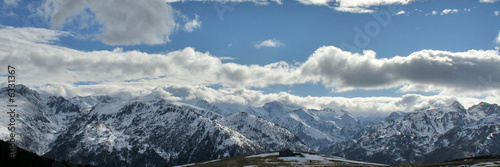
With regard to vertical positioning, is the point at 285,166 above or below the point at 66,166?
below

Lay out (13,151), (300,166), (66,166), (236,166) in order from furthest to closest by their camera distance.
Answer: (236,166)
(300,166)
(66,166)
(13,151)

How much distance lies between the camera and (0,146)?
58.8 meters

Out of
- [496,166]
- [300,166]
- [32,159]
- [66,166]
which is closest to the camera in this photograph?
[32,159]

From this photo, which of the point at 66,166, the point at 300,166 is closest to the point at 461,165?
the point at 300,166

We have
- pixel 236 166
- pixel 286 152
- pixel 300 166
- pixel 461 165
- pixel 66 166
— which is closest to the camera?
pixel 66 166

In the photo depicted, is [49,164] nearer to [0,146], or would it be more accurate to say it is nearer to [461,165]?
[0,146]

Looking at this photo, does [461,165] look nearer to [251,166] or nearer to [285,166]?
[285,166]

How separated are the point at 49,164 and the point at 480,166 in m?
95.5

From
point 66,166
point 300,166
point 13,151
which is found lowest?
point 300,166

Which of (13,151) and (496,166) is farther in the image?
(496,166)

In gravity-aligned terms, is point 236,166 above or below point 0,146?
below

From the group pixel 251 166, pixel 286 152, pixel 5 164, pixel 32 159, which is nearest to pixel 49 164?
pixel 32 159

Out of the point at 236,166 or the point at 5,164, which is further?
the point at 236,166

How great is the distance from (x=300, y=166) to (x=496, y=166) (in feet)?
179
